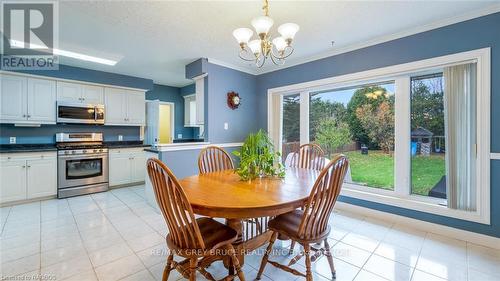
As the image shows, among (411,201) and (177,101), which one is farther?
(177,101)

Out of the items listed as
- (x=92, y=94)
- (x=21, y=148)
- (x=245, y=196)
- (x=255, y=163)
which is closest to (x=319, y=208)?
(x=245, y=196)

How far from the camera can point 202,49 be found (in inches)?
128

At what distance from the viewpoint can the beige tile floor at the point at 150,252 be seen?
5.94 feet

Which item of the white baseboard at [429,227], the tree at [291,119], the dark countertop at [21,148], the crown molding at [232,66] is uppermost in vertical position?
the crown molding at [232,66]

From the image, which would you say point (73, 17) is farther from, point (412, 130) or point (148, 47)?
point (412, 130)

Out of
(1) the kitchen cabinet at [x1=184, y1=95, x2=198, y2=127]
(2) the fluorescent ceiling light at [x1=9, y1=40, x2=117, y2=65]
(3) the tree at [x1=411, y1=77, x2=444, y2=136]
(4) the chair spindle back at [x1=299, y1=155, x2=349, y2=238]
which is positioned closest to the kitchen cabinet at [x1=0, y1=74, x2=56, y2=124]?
(2) the fluorescent ceiling light at [x1=9, y1=40, x2=117, y2=65]

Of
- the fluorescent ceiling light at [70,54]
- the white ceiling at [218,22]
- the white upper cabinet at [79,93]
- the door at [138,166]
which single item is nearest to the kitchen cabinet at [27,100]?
the white upper cabinet at [79,93]

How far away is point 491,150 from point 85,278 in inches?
155

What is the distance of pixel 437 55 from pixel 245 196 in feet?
8.94

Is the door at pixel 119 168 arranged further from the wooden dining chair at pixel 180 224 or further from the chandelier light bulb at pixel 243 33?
the chandelier light bulb at pixel 243 33

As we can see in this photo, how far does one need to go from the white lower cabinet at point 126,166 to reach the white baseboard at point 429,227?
4.10 meters

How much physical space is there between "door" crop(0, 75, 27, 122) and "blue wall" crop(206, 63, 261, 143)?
10.3 feet

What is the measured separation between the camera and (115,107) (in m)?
4.64

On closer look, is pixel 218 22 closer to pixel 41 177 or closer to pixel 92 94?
pixel 92 94
